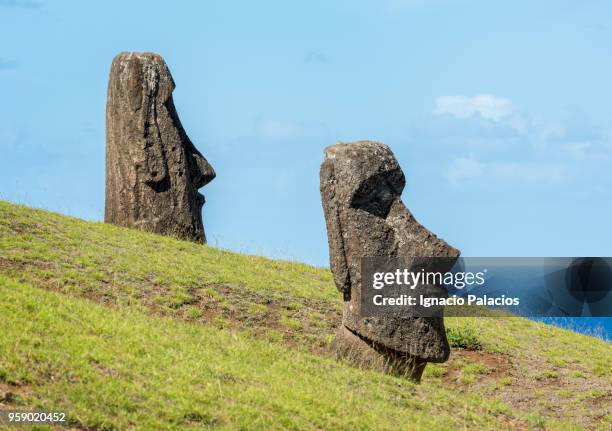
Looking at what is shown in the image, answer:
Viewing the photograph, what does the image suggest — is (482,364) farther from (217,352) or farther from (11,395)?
(11,395)

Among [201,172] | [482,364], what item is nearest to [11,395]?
[482,364]

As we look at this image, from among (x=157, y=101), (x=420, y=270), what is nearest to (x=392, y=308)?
(x=420, y=270)

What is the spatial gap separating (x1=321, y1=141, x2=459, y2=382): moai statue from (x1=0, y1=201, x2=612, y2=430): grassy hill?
663mm

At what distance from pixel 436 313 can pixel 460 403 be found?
64.0 inches

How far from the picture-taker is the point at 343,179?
17547 mm

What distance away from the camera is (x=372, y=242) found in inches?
693

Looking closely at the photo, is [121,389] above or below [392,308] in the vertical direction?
below

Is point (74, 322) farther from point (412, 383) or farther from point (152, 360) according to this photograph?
point (412, 383)

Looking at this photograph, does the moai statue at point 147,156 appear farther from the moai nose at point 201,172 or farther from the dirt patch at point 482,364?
the dirt patch at point 482,364

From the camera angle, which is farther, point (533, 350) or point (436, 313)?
point (533, 350)

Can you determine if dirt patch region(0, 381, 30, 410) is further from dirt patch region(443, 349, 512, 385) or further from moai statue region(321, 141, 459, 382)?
dirt patch region(443, 349, 512, 385)

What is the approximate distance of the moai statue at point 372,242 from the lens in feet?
57.6

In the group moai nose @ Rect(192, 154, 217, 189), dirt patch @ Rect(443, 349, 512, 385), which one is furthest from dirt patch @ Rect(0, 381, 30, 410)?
moai nose @ Rect(192, 154, 217, 189)

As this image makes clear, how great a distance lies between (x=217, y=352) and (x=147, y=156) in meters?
13.8
